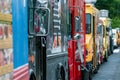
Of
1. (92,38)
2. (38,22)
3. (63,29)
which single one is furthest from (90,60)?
(38,22)

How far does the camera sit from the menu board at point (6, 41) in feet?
17.3

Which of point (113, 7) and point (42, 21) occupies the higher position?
point (42, 21)

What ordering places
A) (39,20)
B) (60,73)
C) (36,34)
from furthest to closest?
(60,73), (39,20), (36,34)

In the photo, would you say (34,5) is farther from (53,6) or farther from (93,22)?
(93,22)

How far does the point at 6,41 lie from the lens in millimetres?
5434

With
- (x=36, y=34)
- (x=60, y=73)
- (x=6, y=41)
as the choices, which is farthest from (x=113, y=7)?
(x=6, y=41)

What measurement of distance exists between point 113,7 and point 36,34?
A: 257 ft

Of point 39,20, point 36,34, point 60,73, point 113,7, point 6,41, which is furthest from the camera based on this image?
point 113,7

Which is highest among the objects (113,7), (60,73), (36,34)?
(36,34)

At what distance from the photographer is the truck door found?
681 cm

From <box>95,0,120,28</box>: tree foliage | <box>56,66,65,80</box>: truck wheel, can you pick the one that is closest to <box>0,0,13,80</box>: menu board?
<box>56,66,65,80</box>: truck wheel

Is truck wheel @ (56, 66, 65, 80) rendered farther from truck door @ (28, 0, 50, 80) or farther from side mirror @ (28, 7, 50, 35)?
side mirror @ (28, 7, 50, 35)

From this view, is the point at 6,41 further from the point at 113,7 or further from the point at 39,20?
the point at 113,7

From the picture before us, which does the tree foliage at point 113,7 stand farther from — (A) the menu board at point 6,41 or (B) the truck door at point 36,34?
(A) the menu board at point 6,41
